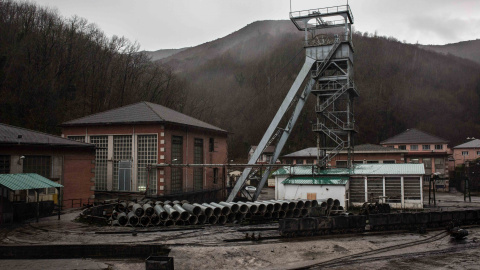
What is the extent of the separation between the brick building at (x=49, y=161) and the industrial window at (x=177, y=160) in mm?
6079

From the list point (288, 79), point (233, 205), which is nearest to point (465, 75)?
point (288, 79)

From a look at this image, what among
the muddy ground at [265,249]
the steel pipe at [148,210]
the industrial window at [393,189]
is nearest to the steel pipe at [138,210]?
the steel pipe at [148,210]

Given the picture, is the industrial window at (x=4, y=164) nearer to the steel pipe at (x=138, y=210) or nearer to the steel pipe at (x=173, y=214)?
the steel pipe at (x=138, y=210)

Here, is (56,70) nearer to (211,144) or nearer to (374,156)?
(211,144)

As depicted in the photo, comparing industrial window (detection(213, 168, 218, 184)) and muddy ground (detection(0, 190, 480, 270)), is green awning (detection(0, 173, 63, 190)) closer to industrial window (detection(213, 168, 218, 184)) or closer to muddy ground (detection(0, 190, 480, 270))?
muddy ground (detection(0, 190, 480, 270))

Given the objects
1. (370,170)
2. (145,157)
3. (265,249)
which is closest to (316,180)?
(370,170)

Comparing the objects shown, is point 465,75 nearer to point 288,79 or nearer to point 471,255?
point 288,79

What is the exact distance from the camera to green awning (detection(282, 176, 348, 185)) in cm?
2864

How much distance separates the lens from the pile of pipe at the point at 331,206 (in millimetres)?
24391

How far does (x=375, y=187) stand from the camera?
29234mm

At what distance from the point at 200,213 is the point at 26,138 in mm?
12877

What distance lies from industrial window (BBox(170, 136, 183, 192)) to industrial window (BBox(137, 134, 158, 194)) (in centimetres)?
175

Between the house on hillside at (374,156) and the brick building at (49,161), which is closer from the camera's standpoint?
the brick building at (49,161)

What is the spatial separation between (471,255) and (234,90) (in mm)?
132645
